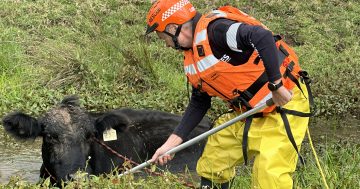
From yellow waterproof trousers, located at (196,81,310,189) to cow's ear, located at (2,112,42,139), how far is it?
1890 millimetres

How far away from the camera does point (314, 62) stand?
1226 centimetres

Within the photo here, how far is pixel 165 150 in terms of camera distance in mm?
5395

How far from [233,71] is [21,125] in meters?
2.56

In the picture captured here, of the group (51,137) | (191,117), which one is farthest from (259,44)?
(51,137)

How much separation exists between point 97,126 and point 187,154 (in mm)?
1483

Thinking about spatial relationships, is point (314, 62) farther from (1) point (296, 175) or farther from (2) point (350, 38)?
(1) point (296, 175)

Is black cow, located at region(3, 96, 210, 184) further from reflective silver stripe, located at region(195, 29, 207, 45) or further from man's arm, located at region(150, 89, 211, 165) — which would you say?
reflective silver stripe, located at region(195, 29, 207, 45)

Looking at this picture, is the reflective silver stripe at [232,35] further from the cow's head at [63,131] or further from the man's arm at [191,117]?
the cow's head at [63,131]

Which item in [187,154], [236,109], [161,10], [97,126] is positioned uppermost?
[161,10]

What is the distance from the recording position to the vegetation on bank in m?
9.68

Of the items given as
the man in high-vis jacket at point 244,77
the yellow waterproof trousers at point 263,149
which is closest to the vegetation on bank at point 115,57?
the yellow waterproof trousers at point 263,149

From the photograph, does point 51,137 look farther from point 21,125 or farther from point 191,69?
point 191,69

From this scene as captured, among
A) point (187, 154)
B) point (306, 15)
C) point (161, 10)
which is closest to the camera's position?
point (161, 10)

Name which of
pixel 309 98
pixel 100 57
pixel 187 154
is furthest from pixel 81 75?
pixel 309 98
